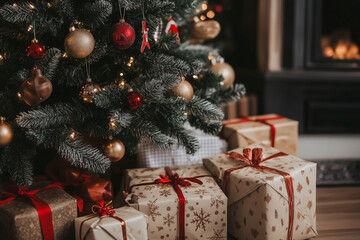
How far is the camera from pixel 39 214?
0.94m

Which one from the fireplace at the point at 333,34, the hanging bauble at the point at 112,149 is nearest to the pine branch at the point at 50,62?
the hanging bauble at the point at 112,149

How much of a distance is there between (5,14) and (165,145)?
1.81ft

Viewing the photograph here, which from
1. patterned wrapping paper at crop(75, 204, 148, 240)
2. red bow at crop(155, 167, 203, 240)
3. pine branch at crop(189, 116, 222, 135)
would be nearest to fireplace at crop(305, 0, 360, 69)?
pine branch at crop(189, 116, 222, 135)

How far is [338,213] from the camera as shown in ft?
4.38

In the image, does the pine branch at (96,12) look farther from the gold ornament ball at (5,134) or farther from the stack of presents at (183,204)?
the stack of presents at (183,204)

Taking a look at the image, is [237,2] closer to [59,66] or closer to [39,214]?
[59,66]

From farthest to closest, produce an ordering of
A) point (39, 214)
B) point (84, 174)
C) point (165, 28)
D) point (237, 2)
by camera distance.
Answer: point (237, 2), point (165, 28), point (84, 174), point (39, 214)

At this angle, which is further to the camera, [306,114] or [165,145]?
[306,114]

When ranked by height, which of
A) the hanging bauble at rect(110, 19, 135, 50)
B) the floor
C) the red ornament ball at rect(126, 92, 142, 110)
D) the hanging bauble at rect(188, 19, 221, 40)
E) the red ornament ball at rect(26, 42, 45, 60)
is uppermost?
the hanging bauble at rect(188, 19, 221, 40)

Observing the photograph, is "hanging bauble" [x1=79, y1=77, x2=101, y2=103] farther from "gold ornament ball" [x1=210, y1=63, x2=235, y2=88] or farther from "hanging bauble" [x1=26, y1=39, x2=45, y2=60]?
"gold ornament ball" [x1=210, y1=63, x2=235, y2=88]

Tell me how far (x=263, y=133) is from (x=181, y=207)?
1.86ft

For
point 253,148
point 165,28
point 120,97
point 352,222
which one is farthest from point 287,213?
point 165,28

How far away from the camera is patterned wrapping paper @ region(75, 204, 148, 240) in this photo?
91 centimetres

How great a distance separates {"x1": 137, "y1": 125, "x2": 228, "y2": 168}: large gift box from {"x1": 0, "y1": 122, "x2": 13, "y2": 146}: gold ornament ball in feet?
1.67
